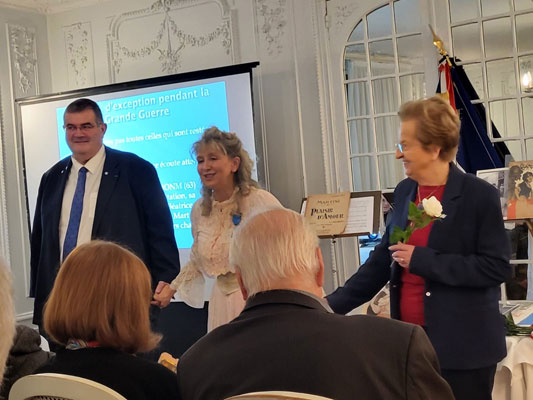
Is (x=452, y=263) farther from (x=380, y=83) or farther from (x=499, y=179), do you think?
(x=380, y=83)

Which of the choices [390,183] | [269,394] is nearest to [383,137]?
[390,183]

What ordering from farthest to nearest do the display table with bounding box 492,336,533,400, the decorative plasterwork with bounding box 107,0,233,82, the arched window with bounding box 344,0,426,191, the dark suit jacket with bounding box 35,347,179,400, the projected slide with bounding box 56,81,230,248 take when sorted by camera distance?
1. the decorative plasterwork with bounding box 107,0,233,82
2. the projected slide with bounding box 56,81,230,248
3. the arched window with bounding box 344,0,426,191
4. the display table with bounding box 492,336,533,400
5. the dark suit jacket with bounding box 35,347,179,400

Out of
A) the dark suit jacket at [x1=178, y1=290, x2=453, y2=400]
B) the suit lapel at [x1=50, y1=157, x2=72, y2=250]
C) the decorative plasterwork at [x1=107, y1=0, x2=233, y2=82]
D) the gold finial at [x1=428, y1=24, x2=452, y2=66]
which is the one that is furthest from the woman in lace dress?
the decorative plasterwork at [x1=107, y1=0, x2=233, y2=82]

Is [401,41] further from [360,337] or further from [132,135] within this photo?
[360,337]

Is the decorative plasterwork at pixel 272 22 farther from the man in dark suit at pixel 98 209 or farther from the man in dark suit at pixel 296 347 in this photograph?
the man in dark suit at pixel 296 347

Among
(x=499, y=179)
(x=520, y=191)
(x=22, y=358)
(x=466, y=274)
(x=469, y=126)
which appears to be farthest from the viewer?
(x=469, y=126)

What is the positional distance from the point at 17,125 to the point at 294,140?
98.2 inches

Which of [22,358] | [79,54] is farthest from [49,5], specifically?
[22,358]

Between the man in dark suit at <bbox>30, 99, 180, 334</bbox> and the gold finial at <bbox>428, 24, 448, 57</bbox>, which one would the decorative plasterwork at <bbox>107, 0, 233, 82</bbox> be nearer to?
the gold finial at <bbox>428, 24, 448, 57</bbox>

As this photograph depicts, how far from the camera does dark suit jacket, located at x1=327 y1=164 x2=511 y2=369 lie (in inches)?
88.8

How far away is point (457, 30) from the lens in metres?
4.87

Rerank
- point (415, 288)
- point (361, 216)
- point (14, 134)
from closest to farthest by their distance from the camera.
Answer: point (415, 288) < point (361, 216) < point (14, 134)

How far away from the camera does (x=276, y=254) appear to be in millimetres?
1523

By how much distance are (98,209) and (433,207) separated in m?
1.58
